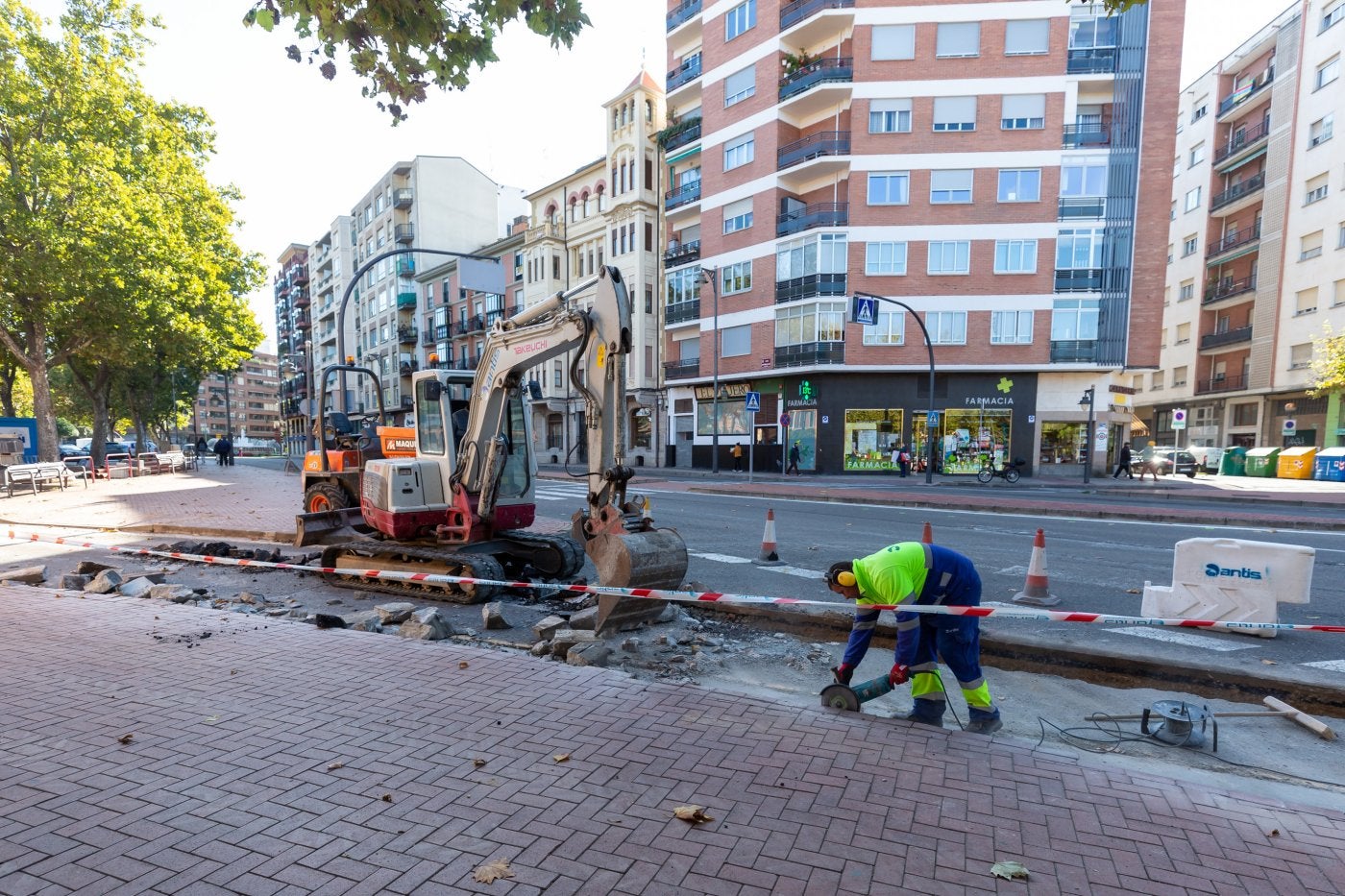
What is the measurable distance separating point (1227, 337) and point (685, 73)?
119 feet

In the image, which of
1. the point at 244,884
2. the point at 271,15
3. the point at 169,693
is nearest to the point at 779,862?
the point at 244,884

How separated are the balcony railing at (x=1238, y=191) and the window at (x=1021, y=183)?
71.3ft

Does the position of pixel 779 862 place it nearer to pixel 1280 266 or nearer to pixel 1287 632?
pixel 1287 632

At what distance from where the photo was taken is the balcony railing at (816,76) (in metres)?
28.7

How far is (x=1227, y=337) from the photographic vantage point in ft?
130

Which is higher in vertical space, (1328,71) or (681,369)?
(1328,71)

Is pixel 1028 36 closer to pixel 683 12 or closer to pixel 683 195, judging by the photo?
pixel 683 195

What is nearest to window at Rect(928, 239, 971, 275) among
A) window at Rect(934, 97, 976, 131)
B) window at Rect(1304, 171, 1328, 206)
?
window at Rect(934, 97, 976, 131)

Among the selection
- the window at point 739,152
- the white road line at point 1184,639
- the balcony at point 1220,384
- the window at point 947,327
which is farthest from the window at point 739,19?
the balcony at point 1220,384

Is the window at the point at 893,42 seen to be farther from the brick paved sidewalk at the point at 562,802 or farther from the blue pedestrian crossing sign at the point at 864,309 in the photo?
the brick paved sidewalk at the point at 562,802

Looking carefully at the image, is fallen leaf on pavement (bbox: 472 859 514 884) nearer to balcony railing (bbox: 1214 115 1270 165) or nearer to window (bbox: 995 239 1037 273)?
window (bbox: 995 239 1037 273)

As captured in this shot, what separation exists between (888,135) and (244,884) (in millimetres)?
32447

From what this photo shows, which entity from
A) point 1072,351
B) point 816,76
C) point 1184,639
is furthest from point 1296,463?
point 1184,639

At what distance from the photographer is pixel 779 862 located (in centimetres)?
250
